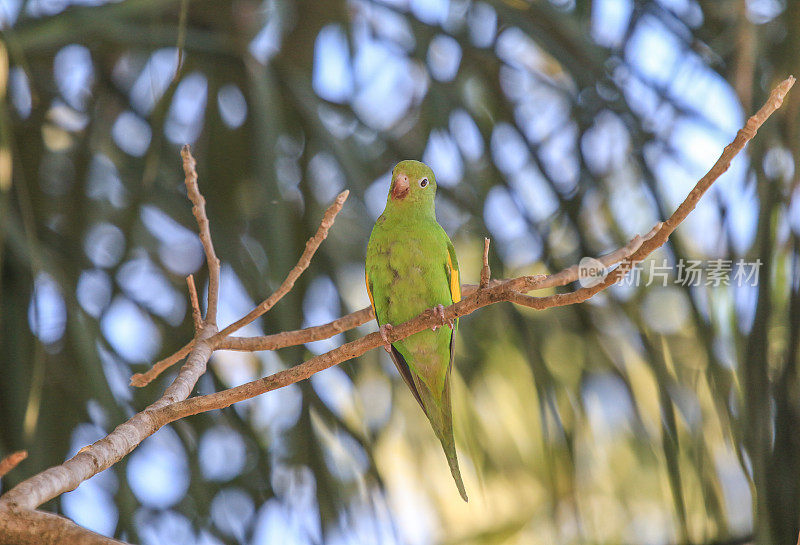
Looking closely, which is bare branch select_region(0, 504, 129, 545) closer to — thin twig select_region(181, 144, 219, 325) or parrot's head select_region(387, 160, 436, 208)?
thin twig select_region(181, 144, 219, 325)

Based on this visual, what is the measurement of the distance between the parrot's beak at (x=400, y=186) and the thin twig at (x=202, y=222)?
407 mm

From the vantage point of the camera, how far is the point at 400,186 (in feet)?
4.71

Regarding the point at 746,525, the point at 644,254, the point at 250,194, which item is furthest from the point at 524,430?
the point at 644,254

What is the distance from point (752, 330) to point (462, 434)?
2.05ft

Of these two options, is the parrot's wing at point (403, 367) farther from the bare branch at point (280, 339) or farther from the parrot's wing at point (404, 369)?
the bare branch at point (280, 339)

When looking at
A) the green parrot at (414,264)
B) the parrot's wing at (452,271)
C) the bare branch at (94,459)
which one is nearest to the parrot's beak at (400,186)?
the green parrot at (414,264)

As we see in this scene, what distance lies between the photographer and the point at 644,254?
2.86 feet

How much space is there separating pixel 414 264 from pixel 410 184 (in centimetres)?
16

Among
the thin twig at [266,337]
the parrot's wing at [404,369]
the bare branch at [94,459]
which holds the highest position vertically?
the parrot's wing at [404,369]

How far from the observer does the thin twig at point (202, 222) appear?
42.9 inches

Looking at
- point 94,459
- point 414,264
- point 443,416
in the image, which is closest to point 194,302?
point 94,459

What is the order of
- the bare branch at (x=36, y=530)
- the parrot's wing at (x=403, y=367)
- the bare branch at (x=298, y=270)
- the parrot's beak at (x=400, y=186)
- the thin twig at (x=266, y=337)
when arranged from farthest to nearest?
the parrot's wing at (x=403, y=367), the parrot's beak at (x=400, y=186), the thin twig at (x=266, y=337), the bare branch at (x=298, y=270), the bare branch at (x=36, y=530)

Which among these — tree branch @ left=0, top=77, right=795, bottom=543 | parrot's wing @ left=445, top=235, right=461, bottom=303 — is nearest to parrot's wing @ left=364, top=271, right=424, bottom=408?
parrot's wing @ left=445, top=235, right=461, bottom=303

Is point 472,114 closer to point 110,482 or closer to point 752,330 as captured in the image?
point 752,330
